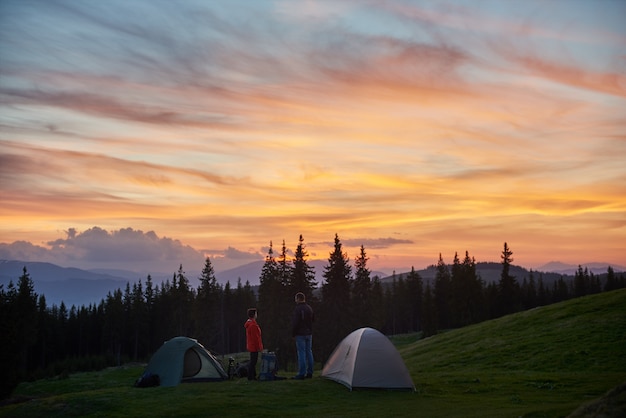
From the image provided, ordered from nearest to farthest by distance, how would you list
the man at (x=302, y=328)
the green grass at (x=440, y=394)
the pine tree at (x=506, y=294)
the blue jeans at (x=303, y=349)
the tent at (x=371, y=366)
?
the green grass at (x=440, y=394) < the tent at (x=371, y=366) < the man at (x=302, y=328) < the blue jeans at (x=303, y=349) < the pine tree at (x=506, y=294)

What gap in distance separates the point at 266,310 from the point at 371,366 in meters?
63.5

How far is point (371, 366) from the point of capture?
80.1 ft

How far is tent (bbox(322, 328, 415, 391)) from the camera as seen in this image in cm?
2419

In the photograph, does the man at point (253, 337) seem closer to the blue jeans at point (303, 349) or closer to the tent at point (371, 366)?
the blue jeans at point (303, 349)

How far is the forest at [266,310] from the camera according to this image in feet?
258

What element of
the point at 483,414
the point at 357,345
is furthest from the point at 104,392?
the point at 483,414

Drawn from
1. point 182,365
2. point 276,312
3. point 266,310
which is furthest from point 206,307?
point 182,365

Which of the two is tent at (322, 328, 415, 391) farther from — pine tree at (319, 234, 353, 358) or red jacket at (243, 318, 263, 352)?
pine tree at (319, 234, 353, 358)

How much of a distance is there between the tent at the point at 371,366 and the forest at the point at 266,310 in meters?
50.1

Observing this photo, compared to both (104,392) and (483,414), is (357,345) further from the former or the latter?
(104,392)

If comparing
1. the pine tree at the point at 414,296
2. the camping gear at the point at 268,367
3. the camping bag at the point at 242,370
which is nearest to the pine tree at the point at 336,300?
the camping bag at the point at 242,370

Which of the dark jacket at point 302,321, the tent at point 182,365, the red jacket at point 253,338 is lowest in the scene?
the tent at point 182,365

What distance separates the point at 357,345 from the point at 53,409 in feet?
42.0

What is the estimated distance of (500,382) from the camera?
28.8 metres
